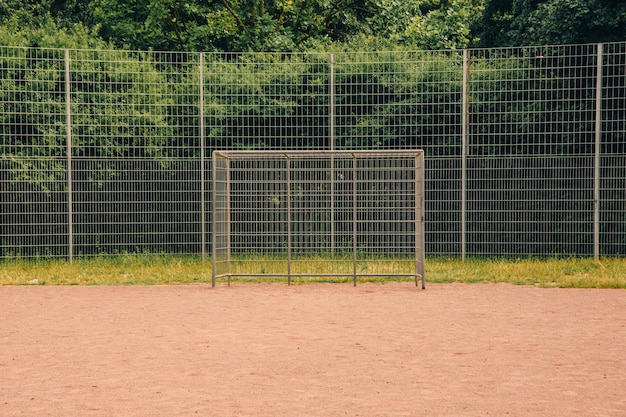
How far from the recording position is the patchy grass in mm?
14141

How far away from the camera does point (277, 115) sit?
16312 millimetres

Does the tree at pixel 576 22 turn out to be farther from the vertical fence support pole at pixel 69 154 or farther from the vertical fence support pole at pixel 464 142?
the vertical fence support pole at pixel 69 154

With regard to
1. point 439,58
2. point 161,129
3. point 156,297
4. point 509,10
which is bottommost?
point 156,297

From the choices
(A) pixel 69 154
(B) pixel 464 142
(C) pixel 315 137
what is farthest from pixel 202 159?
(B) pixel 464 142

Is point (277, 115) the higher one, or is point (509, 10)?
point (509, 10)

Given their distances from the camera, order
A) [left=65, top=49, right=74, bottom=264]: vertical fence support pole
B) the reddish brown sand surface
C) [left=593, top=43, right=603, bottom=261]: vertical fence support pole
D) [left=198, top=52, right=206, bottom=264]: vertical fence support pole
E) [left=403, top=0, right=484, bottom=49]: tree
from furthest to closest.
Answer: [left=403, top=0, right=484, bottom=49]: tree → [left=198, top=52, right=206, bottom=264]: vertical fence support pole → [left=65, top=49, right=74, bottom=264]: vertical fence support pole → [left=593, top=43, right=603, bottom=261]: vertical fence support pole → the reddish brown sand surface

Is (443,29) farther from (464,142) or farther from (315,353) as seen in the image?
(315,353)

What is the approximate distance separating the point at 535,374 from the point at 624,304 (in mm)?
4694

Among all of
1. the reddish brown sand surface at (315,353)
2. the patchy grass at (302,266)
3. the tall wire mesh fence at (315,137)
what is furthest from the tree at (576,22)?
the reddish brown sand surface at (315,353)

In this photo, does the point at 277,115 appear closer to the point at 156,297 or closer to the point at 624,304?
the point at 156,297

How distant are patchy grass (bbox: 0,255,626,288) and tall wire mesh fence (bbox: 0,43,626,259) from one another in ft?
0.67

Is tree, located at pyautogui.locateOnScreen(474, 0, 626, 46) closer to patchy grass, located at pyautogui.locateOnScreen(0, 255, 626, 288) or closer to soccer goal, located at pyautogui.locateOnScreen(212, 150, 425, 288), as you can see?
patchy grass, located at pyautogui.locateOnScreen(0, 255, 626, 288)

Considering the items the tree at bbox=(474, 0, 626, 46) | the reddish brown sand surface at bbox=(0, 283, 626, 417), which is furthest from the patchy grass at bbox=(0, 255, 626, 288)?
the tree at bbox=(474, 0, 626, 46)

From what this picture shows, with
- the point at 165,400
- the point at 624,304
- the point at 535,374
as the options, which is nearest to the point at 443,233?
the point at 624,304
